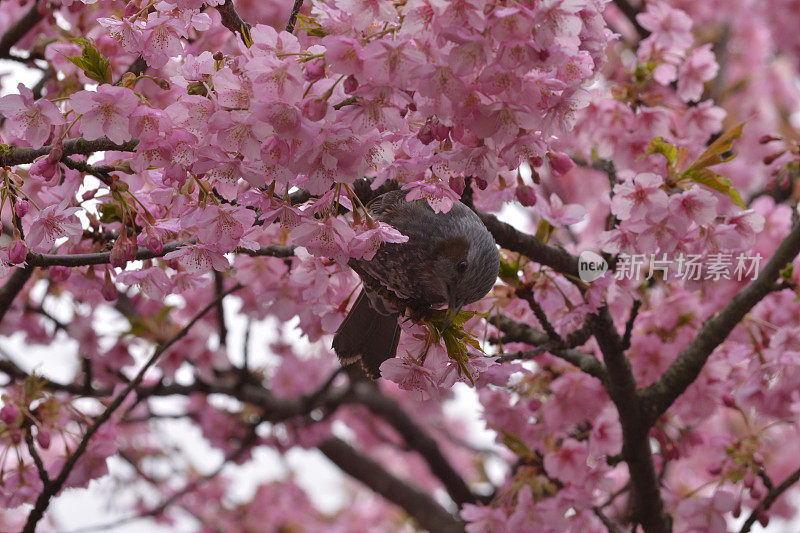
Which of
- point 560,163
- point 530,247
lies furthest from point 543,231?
point 560,163

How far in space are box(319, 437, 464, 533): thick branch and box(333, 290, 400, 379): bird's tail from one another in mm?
2099

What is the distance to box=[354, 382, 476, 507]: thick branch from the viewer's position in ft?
13.1

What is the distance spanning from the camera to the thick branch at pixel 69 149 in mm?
1555

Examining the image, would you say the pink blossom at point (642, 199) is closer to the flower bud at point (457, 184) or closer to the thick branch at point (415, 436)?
the flower bud at point (457, 184)

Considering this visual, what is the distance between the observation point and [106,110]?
4.87 ft

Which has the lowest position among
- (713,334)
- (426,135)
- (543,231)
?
(426,135)

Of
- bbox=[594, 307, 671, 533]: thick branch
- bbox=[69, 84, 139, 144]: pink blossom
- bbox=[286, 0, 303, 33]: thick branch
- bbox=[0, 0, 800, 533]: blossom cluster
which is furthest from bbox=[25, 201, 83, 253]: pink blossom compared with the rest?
bbox=[594, 307, 671, 533]: thick branch

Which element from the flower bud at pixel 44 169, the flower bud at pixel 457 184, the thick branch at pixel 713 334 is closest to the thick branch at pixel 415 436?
the thick branch at pixel 713 334

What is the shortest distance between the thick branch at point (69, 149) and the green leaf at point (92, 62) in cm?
14

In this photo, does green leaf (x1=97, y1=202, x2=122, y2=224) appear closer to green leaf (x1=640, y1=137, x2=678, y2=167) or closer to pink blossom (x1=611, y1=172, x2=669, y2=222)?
pink blossom (x1=611, y1=172, x2=669, y2=222)

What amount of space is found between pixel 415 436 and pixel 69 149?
2959 mm

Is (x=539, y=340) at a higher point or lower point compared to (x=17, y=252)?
higher

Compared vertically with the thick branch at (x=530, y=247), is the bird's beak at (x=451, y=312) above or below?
below

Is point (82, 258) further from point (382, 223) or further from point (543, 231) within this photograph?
point (543, 231)
